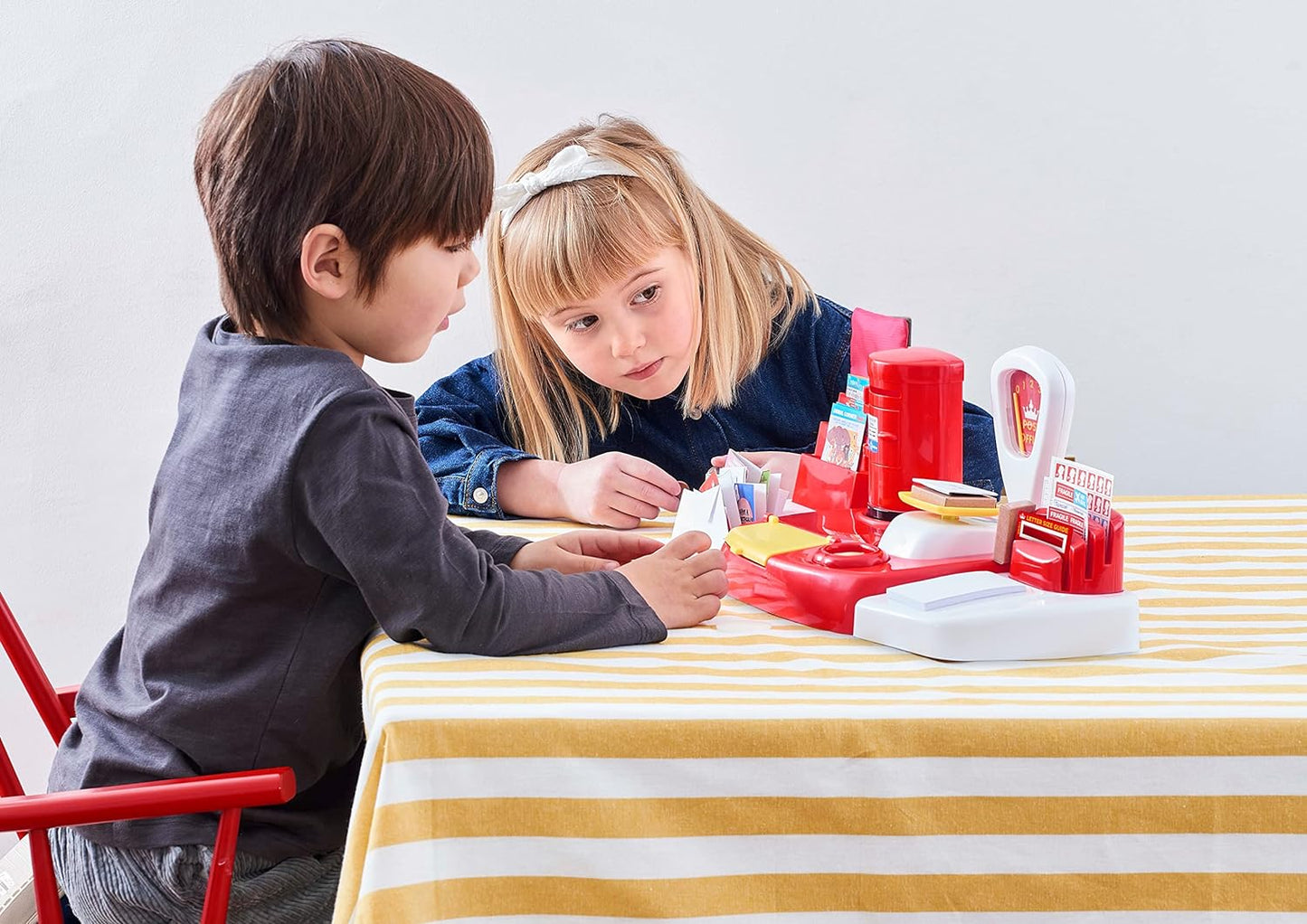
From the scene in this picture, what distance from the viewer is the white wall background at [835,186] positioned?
2.09 metres

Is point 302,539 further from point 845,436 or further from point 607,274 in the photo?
point 607,274

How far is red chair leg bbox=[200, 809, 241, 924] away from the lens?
2.67ft

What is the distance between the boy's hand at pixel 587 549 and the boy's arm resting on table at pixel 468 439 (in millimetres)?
194

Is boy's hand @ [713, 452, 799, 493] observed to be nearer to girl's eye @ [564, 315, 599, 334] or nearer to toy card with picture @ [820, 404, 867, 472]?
toy card with picture @ [820, 404, 867, 472]

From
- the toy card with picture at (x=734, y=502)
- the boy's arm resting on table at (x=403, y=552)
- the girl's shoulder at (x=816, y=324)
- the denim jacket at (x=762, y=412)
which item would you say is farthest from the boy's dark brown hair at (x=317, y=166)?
the girl's shoulder at (x=816, y=324)

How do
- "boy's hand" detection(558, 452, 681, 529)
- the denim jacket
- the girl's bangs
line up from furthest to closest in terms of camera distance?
the denim jacket → the girl's bangs → "boy's hand" detection(558, 452, 681, 529)

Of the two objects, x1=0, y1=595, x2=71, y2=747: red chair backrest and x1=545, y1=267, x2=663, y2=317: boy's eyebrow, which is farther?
x1=545, y1=267, x2=663, y2=317: boy's eyebrow

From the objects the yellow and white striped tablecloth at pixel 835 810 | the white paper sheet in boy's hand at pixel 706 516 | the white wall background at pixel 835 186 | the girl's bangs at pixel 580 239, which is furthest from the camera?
the white wall background at pixel 835 186

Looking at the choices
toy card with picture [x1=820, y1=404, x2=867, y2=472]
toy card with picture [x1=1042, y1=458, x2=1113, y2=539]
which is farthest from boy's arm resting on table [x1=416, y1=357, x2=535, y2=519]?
toy card with picture [x1=1042, y1=458, x2=1113, y2=539]

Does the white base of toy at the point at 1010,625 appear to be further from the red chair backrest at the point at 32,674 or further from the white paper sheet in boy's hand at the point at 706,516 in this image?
the red chair backrest at the point at 32,674

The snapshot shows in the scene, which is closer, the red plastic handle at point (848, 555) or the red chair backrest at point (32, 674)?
the red plastic handle at point (848, 555)

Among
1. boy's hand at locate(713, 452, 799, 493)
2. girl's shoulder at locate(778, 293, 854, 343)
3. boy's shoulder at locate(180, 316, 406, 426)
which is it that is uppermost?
boy's shoulder at locate(180, 316, 406, 426)

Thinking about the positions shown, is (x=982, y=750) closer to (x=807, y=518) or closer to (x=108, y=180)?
(x=807, y=518)

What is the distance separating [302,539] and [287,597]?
7 cm
